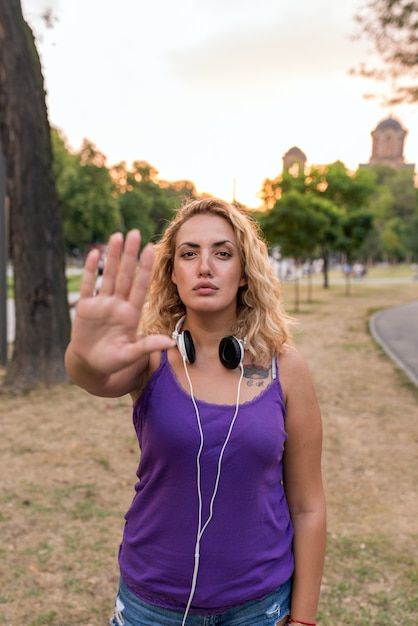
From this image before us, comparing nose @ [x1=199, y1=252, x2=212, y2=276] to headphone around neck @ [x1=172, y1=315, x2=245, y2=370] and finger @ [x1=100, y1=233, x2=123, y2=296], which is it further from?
finger @ [x1=100, y1=233, x2=123, y2=296]

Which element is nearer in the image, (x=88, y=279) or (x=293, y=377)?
(x=88, y=279)

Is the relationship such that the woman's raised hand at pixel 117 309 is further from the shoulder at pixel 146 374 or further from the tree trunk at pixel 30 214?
the tree trunk at pixel 30 214

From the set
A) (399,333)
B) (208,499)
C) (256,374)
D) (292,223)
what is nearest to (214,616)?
(208,499)

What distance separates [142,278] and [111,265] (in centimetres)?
8

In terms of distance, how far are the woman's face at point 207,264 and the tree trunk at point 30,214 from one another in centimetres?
643

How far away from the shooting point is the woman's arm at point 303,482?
1.75 metres

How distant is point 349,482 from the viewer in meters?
5.31

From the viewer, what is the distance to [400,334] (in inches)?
591

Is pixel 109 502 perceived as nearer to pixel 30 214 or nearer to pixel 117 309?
pixel 117 309

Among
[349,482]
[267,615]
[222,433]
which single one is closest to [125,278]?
[222,433]

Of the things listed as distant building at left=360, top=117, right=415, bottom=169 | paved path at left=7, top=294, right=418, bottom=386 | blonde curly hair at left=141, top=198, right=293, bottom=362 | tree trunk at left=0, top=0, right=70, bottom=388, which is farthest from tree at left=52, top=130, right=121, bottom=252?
distant building at left=360, top=117, right=415, bottom=169

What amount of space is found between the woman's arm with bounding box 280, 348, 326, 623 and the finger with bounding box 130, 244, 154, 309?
539 mm

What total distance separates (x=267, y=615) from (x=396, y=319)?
17.8 metres

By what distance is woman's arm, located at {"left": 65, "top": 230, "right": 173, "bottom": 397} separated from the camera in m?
1.39
